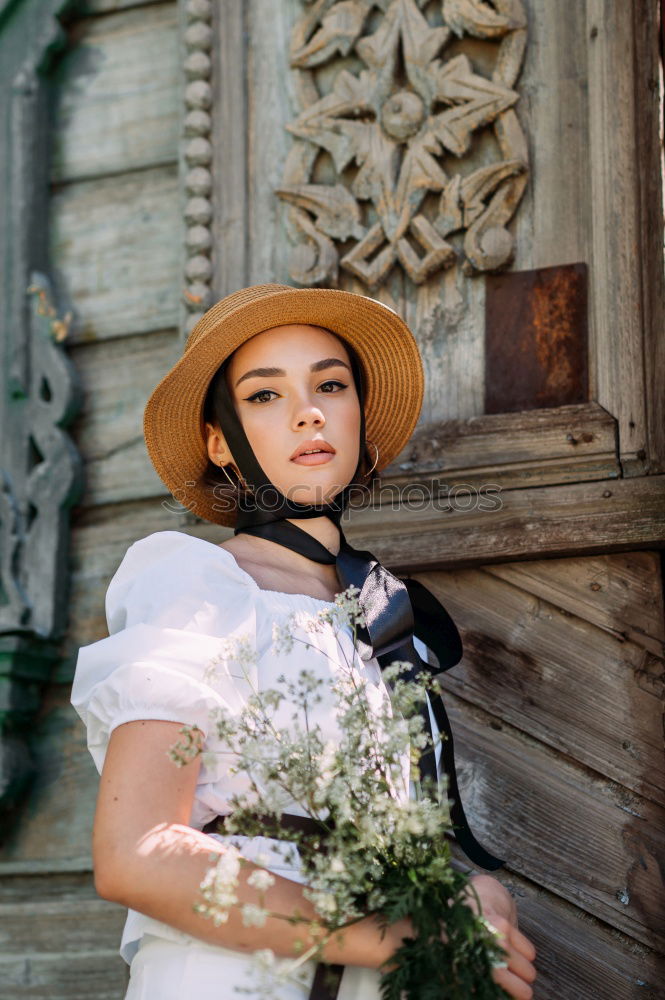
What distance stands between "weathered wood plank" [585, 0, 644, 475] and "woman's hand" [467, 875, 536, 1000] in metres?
1.17

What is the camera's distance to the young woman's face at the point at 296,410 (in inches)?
99.2

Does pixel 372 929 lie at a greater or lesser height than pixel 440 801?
lesser

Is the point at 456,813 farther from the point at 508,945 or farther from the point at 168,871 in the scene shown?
the point at 168,871

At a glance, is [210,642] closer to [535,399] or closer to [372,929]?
[372,929]

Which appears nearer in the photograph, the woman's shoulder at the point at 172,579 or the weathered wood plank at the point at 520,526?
the woman's shoulder at the point at 172,579

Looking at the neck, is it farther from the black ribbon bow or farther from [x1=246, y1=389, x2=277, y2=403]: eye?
[x1=246, y1=389, x2=277, y2=403]: eye

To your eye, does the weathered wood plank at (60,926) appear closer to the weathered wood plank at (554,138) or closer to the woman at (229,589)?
the woman at (229,589)

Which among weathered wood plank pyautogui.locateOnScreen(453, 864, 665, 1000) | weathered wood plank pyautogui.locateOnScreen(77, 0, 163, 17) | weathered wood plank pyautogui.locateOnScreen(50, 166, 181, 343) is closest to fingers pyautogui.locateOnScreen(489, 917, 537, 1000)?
weathered wood plank pyautogui.locateOnScreen(453, 864, 665, 1000)

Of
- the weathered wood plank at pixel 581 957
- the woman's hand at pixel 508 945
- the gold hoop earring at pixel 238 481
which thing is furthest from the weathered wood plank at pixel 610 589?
the woman's hand at pixel 508 945

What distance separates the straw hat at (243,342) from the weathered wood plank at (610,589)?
1.58ft

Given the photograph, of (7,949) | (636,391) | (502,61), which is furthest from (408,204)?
(7,949)

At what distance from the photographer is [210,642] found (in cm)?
208

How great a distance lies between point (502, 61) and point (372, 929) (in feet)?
7.59

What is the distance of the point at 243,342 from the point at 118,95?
164 centimetres
